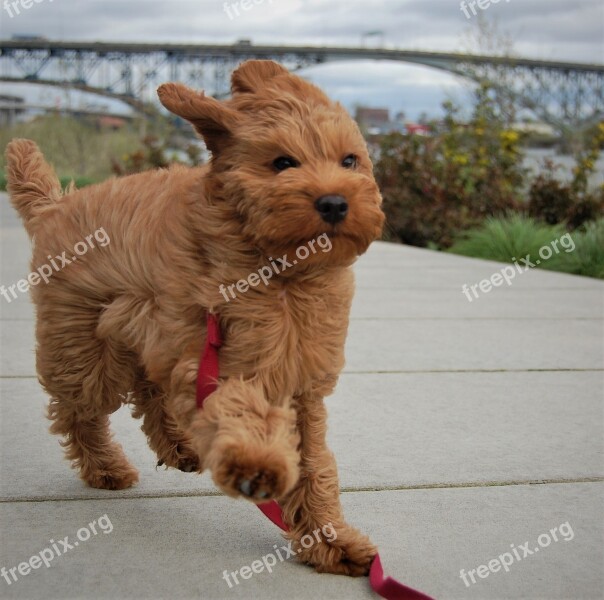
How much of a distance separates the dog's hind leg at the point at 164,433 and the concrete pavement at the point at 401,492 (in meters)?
0.13

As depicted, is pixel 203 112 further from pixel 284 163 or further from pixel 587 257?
pixel 587 257

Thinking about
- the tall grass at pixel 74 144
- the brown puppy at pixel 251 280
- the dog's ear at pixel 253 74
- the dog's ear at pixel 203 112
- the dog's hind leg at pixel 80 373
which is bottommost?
the tall grass at pixel 74 144

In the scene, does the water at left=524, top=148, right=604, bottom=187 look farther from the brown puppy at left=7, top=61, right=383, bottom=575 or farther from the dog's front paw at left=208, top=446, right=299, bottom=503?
the dog's front paw at left=208, top=446, right=299, bottom=503

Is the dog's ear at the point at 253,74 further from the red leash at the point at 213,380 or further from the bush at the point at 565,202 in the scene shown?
the bush at the point at 565,202

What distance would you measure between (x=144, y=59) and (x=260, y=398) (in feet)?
164

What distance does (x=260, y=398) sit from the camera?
2.93 metres

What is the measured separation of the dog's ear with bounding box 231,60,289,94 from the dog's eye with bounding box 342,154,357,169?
0.39m

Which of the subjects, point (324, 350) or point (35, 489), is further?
point (35, 489)

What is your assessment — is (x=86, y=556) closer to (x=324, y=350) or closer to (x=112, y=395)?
(x=112, y=395)

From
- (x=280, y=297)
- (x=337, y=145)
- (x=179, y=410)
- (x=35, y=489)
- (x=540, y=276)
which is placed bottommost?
(x=540, y=276)

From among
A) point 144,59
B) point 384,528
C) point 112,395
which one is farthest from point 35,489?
point 144,59

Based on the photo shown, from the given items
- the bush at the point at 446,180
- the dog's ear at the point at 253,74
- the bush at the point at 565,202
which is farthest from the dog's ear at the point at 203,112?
the bush at the point at 565,202

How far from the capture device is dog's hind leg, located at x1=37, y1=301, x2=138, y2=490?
12.3 ft

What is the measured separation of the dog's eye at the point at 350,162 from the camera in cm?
299
